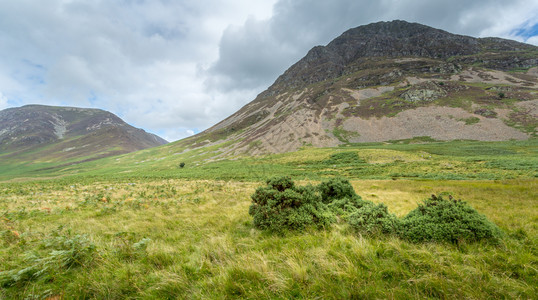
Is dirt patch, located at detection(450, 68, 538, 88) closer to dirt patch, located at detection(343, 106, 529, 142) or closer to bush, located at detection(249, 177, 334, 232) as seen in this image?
dirt patch, located at detection(343, 106, 529, 142)

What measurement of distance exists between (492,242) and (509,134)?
93734 millimetres

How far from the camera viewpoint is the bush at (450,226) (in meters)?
4.14

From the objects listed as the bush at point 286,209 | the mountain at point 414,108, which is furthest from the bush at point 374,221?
the mountain at point 414,108

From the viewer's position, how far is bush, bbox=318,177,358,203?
27.9 ft

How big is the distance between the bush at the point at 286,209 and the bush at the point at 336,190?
2.08 metres

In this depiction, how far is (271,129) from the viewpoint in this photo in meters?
101

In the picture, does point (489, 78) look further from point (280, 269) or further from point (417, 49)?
point (280, 269)

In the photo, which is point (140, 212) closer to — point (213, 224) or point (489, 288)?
point (213, 224)

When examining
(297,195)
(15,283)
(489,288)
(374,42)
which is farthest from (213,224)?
(374,42)

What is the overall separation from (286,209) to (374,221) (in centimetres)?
246

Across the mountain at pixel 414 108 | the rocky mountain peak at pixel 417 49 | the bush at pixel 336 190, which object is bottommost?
the bush at pixel 336 190

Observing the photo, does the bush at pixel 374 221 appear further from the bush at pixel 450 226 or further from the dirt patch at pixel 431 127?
the dirt patch at pixel 431 127

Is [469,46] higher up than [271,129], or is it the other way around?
[469,46]

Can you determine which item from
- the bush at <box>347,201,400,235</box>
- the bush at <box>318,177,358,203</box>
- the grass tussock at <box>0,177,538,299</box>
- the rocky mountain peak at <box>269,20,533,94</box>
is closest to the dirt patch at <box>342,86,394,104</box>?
the rocky mountain peak at <box>269,20,533,94</box>
